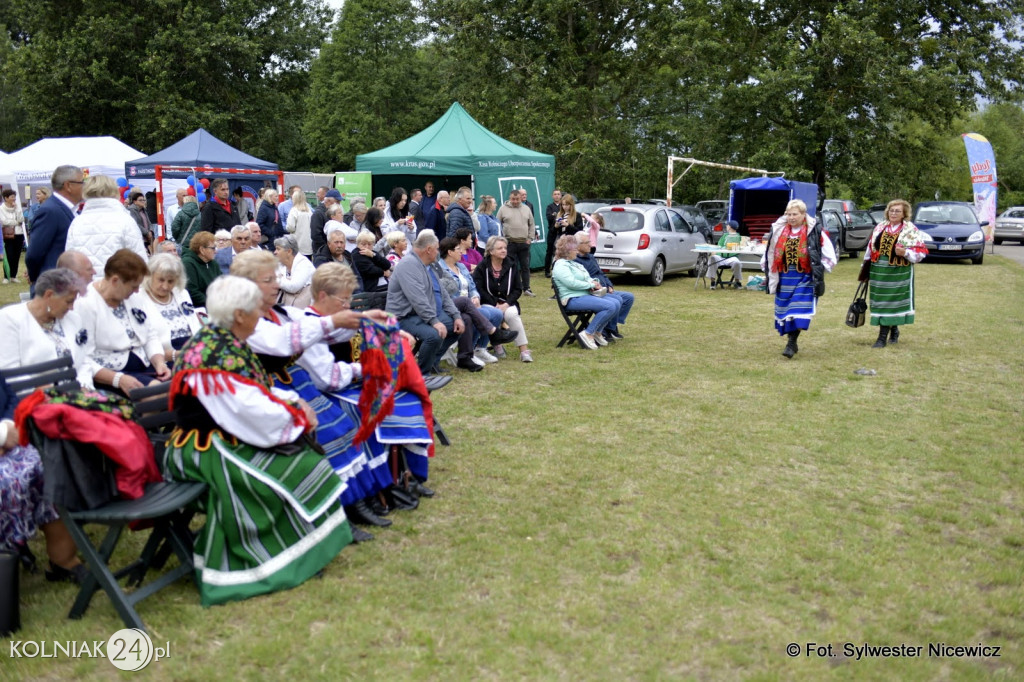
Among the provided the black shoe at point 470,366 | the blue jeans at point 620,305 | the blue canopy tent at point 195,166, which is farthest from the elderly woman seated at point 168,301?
the blue canopy tent at point 195,166

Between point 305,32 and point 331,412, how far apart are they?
31.7 metres

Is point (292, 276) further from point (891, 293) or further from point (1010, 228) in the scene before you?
point (1010, 228)

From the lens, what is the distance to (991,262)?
854 inches

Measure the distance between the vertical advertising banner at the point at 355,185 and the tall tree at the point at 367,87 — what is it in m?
17.4

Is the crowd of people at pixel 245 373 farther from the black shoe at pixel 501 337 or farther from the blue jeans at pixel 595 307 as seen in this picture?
the blue jeans at pixel 595 307

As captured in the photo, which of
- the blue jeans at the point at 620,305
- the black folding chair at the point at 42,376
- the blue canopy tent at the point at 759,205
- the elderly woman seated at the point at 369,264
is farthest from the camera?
the blue canopy tent at the point at 759,205

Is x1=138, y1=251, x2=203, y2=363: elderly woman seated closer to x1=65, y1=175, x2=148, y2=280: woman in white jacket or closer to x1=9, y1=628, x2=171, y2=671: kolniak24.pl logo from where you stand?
x1=65, y1=175, x2=148, y2=280: woman in white jacket

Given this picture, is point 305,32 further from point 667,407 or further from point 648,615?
point 648,615

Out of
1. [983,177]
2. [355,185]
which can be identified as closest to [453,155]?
[355,185]

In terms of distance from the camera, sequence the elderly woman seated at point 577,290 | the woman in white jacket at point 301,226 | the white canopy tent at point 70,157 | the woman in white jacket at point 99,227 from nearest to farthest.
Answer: the woman in white jacket at point 99,227 → the elderly woman seated at point 577,290 → the woman in white jacket at point 301,226 → the white canopy tent at point 70,157

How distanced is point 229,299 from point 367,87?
3648cm

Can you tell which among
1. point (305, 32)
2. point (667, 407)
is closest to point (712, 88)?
point (305, 32)

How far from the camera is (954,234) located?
2070 centimetres

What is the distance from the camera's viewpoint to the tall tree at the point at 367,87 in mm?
37594
